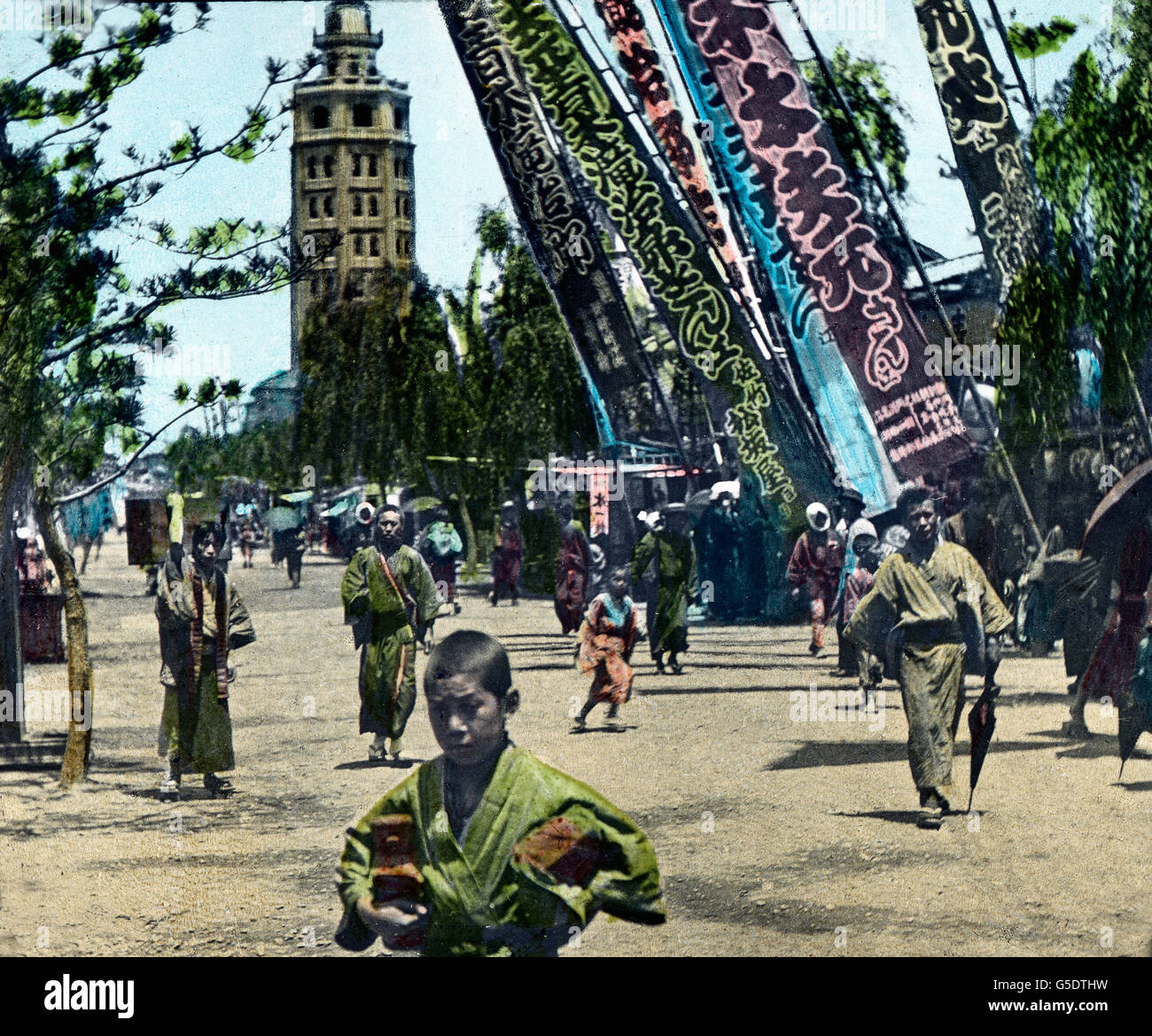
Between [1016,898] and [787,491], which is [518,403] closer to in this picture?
[787,491]

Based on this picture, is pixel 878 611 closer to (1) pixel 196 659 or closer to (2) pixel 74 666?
(1) pixel 196 659

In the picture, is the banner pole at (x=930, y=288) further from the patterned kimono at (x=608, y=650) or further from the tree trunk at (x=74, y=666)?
the tree trunk at (x=74, y=666)

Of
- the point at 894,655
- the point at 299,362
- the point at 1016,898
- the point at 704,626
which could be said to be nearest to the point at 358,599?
the point at 299,362

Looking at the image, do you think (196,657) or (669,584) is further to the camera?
(669,584)

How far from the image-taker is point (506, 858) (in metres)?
5.58

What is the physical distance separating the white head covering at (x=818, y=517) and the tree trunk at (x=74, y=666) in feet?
11.4

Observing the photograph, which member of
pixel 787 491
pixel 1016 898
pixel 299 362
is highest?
pixel 299 362

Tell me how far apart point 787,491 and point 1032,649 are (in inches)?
57.3

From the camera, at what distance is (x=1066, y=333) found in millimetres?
8320

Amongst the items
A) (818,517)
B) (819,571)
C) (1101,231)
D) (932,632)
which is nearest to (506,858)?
(932,632)

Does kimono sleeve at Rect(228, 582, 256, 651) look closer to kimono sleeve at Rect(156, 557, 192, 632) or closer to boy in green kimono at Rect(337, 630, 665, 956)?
kimono sleeve at Rect(156, 557, 192, 632)

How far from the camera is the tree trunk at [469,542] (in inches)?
317

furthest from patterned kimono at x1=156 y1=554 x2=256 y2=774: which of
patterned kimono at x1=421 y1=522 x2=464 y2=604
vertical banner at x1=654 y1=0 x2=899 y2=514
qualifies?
vertical banner at x1=654 y1=0 x2=899 y2=514

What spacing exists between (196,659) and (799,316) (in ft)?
11.1
